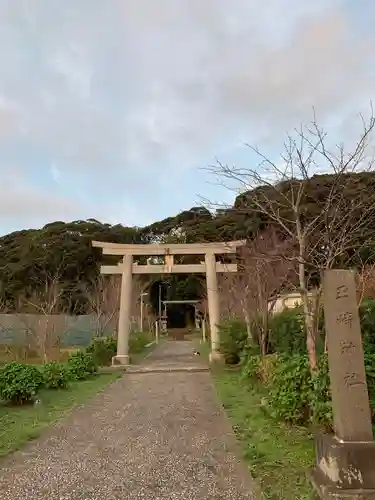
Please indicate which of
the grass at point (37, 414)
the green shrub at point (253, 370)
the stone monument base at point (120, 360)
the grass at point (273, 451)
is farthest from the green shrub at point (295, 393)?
the stone monument base at point (120, 360)

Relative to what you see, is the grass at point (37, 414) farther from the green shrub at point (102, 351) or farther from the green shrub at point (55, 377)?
the green shrub at point (102, 351)

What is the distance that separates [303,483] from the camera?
154 inches

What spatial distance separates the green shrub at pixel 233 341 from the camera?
47.8 ft

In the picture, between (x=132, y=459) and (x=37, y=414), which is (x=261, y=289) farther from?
(x=132, y=459)

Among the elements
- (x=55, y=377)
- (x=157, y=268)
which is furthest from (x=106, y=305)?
(x=55, y=377)

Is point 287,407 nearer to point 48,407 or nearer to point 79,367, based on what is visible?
point 48,407

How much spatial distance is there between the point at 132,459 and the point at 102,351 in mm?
12487

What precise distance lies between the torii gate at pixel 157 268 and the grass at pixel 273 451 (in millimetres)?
8511

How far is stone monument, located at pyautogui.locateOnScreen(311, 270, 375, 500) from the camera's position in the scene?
3.45 meters

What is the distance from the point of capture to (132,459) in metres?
4.81

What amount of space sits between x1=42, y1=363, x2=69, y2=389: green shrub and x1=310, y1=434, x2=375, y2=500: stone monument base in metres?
7.57

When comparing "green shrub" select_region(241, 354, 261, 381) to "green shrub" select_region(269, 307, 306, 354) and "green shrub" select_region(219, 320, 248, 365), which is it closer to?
"green shrub" select_region(269, 307, 306, 354)

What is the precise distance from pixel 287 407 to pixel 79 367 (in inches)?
310

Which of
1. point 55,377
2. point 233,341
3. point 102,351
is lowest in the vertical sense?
point 55,377
